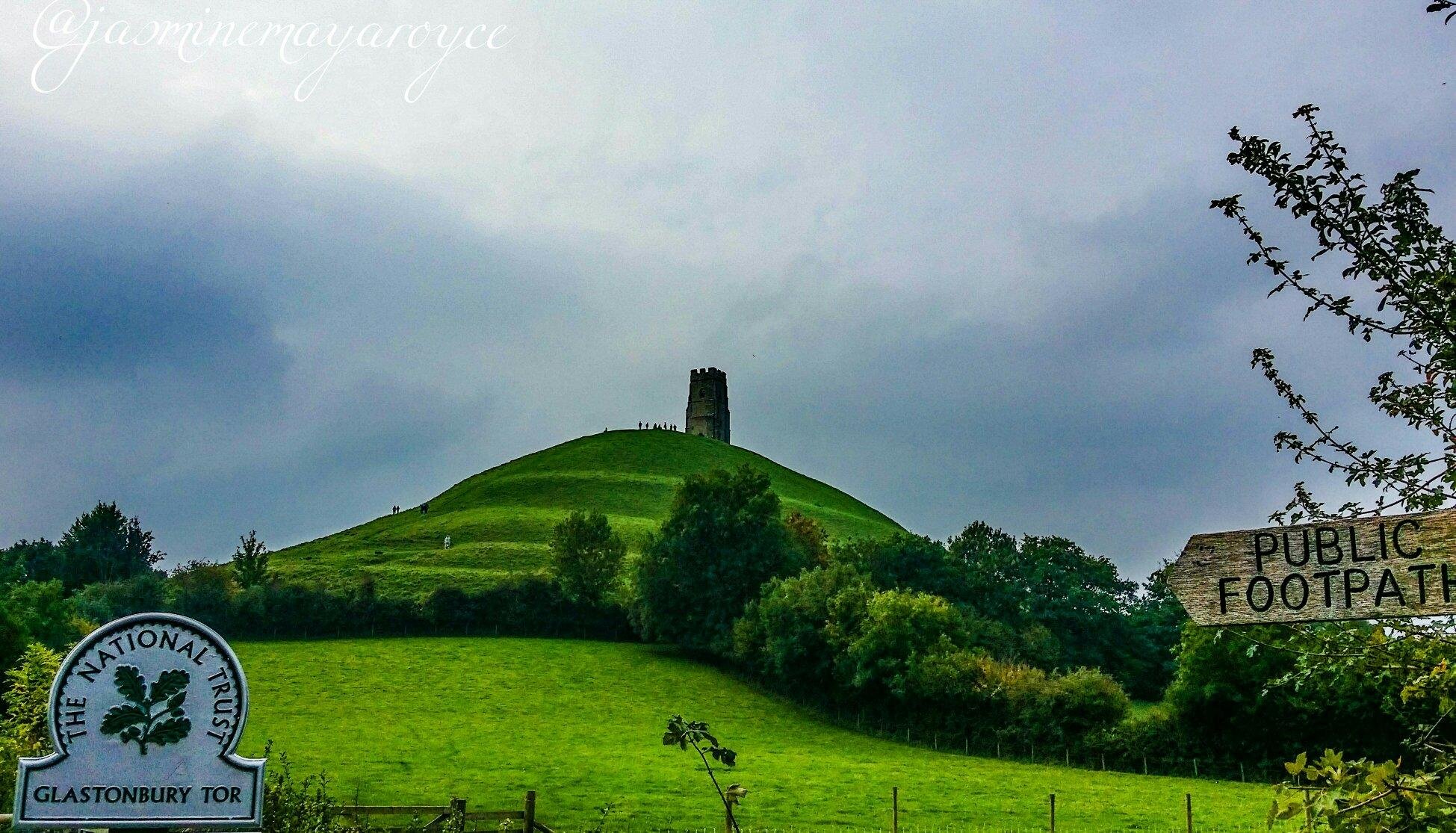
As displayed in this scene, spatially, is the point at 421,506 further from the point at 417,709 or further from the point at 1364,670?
the point at 1364,670

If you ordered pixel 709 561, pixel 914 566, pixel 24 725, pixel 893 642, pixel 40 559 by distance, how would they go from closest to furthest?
pixel 24 725, pixel 893 642, pixel 709 561, pixel 914 566, pixel 40 559

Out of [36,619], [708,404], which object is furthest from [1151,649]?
[708,404]

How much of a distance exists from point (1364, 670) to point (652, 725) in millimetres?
49692

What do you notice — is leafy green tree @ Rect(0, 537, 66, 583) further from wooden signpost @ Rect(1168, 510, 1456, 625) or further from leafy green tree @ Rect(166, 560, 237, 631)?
wooden signpost @ Rect(1168, 510, 1456, 625)

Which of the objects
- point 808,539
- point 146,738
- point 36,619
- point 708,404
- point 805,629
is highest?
point 708,404

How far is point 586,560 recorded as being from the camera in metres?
74.8

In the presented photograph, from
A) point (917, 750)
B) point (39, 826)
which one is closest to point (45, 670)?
point (39, 826)

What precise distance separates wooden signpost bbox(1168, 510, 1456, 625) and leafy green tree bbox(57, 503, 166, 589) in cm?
11649

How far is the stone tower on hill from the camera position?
18225cm

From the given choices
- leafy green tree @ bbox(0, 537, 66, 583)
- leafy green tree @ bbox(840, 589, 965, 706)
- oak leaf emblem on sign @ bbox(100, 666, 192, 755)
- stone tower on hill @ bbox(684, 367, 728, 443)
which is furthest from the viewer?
stone tower on hill @ bbox(684, 367, 728, 443)

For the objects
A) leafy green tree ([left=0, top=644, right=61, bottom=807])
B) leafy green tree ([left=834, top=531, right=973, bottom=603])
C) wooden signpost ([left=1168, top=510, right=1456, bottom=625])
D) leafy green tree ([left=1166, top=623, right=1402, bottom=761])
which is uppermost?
leafy green tree ([left=834, top=531, right=973, bottom=603])

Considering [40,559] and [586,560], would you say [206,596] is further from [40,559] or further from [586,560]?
[40,559]

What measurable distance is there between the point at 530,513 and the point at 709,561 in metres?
44.2

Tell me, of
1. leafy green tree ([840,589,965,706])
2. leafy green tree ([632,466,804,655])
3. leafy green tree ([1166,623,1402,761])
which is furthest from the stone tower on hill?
leafy green tree ([1166,623,1402,761])
